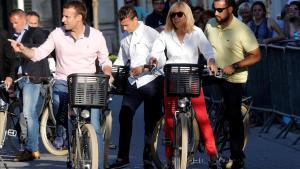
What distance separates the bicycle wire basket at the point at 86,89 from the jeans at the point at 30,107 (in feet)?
10.2

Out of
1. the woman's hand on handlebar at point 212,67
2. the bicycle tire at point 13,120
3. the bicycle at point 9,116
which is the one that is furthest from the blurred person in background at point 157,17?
the woman's hand on handlebar at point 212,67

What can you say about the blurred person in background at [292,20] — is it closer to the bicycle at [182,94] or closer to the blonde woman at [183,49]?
the blonde woman at [183,49]

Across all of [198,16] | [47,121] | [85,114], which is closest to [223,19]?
[85,114]

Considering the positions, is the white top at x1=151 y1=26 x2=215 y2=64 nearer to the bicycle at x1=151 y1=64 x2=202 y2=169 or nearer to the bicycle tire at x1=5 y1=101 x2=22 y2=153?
the bicycle at x1=151 y1=64 x2=202 y2=169

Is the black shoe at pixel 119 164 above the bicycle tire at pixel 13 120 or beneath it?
beneath

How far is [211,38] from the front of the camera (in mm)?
11852

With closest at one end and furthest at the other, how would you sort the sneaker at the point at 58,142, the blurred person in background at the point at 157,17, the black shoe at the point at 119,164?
the black shoe at the point at 119,164, the sneaker at the point at 58,142, the blurred person in background at the point at 157,17

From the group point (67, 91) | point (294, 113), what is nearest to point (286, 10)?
point (294, 113)

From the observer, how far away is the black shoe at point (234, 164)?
11.7 meters

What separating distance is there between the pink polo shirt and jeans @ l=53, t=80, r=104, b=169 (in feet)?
0.59

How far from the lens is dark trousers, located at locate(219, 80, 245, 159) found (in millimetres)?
11688

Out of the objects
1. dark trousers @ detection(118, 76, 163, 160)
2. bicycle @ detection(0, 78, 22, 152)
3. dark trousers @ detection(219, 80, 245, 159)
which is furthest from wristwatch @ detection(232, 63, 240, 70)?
bicycle @ detection(0, 78, 22, 152)

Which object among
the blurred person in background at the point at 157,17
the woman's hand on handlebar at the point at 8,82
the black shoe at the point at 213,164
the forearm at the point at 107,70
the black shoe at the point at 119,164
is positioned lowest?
the black shoe at the point at 119,164

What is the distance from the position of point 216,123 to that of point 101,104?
259cm
